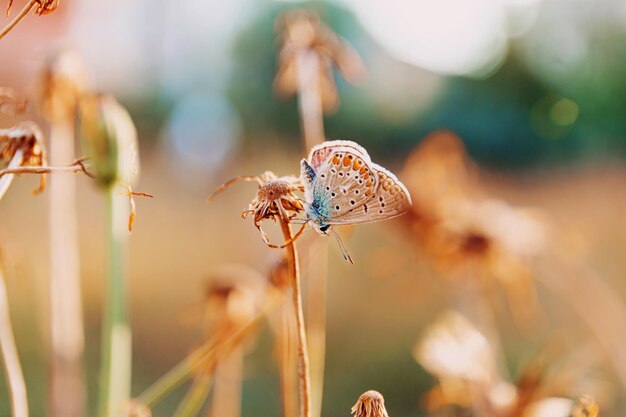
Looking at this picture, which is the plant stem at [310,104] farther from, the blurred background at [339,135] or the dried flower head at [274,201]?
the blurred background at [339,135]

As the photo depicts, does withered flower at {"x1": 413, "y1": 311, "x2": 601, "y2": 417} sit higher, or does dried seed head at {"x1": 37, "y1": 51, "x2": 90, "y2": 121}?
dried seed head at {"x1": 37, "y1": 51, "x2": 90, "y2": 121}

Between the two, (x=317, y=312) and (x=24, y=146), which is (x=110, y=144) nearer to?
(x=24, y=146)

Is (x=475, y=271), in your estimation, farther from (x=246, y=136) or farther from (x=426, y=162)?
(x=246, y=136)

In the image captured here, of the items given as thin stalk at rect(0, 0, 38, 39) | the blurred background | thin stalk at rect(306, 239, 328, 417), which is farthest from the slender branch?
the blurred background

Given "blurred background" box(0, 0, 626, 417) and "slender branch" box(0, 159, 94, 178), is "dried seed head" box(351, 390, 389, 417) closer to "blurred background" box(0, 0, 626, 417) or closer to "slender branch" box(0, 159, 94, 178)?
"slender branch" box(0, 159, 94, 178)

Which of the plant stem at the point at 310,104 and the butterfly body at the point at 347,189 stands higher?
the plant stem at the point at 310,104

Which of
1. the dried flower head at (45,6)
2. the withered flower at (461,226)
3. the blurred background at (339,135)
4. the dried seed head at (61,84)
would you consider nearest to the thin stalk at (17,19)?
the dried flower head at (45,6)
